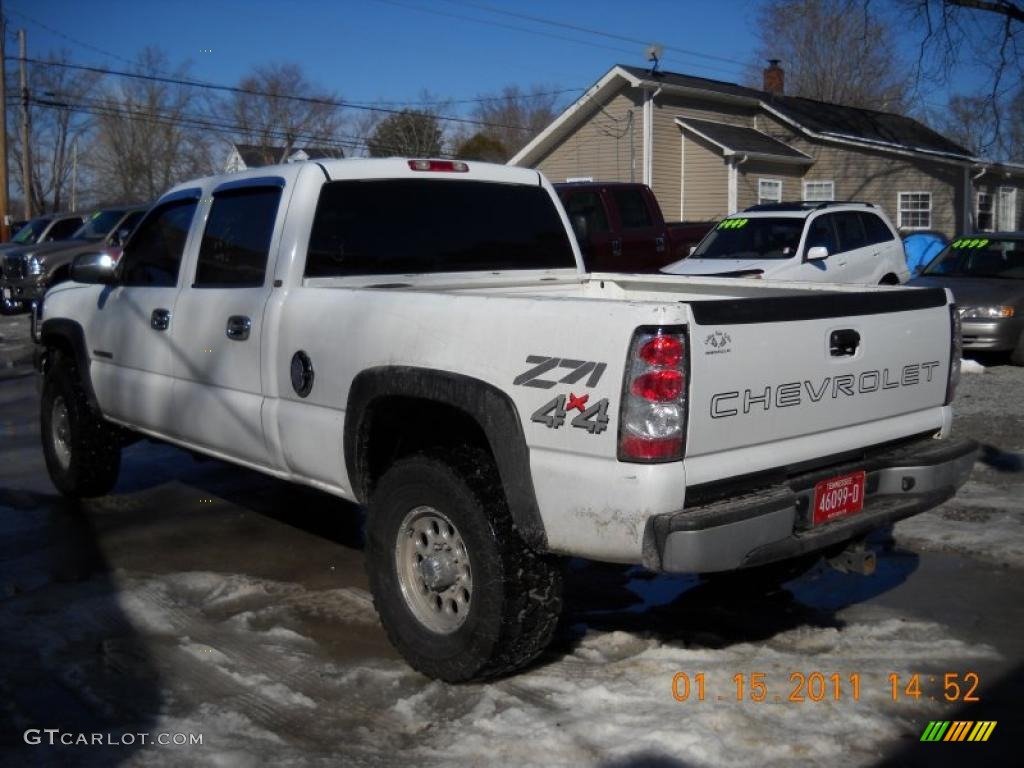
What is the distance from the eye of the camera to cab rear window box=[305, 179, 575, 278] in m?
5.16

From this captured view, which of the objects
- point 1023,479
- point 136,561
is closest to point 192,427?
point 136,561

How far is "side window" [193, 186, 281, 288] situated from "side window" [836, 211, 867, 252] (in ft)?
33.0

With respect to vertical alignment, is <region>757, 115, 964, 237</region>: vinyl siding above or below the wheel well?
above

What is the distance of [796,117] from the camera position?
2900 centimetres

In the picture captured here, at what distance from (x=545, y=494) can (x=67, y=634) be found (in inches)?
99.9

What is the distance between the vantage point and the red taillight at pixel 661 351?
3432 mm

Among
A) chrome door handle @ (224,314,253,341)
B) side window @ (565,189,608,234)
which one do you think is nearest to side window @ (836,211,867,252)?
side window @ (565,189,608,234)

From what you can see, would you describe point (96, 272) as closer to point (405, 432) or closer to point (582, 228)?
point (405, 432)

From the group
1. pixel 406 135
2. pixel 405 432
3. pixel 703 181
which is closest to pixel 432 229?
pixel 405 432

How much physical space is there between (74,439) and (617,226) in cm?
897

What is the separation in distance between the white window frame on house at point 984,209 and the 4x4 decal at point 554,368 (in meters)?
28.0

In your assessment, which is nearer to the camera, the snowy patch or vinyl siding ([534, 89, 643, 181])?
the snowy patch

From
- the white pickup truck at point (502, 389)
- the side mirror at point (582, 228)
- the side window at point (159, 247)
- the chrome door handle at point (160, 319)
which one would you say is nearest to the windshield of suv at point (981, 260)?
the side mirror at point (582, 228)

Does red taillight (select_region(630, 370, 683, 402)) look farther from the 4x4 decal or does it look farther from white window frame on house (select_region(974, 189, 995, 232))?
white window frame on house (select_region(974, 189, 995, 232))
